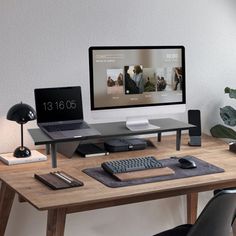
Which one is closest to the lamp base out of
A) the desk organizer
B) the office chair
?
the desk organizer

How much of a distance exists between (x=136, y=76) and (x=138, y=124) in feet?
0.81

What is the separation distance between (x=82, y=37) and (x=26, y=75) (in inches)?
14.2

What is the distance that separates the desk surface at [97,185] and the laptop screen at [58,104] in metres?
0.20

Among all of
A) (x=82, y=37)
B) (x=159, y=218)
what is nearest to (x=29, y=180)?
(x=82, y=37)

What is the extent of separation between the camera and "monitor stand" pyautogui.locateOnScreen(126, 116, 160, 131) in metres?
2.93

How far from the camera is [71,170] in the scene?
2.60m

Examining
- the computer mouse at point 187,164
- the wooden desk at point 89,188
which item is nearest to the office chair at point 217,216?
the wooden desk at point 89,188

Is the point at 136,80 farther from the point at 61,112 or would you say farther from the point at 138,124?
the point at 61,112

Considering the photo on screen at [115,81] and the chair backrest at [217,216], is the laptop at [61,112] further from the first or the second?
the chair backrest at [217,216]

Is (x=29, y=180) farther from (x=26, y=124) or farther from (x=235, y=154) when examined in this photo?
(x=235, y=154)

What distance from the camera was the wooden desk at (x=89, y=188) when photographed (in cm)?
222

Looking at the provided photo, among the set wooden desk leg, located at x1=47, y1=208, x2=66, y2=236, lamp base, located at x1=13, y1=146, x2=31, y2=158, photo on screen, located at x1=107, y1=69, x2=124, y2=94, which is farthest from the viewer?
photo on screen, located at x1=107, y1=69, x2=124, y2=94

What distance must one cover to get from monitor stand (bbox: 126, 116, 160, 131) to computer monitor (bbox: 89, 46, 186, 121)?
0.03 metres

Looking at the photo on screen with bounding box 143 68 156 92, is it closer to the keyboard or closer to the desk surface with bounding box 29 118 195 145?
the desk surface with bounding box 29 118 195 145
